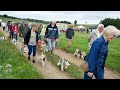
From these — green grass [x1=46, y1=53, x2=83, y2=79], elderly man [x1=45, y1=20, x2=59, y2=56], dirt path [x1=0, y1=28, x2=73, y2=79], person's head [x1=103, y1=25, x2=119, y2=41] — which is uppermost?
person's head [x1=103, y1=25, x2=119, y2=41]

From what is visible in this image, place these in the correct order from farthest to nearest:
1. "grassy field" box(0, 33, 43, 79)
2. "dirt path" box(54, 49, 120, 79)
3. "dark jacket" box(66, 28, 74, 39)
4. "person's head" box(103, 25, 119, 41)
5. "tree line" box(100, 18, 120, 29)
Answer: "dark jacket" box(66, 28, 74, 39) → "tree line" box(100, 18, 120, 29) → "dirt path" box(54, 49, 120, 79) → "grassy field" box(0, 33, 43, 79) → "person's head" box(103, 25, 119, 41)

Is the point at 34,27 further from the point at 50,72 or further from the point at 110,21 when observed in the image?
the point at 110,21

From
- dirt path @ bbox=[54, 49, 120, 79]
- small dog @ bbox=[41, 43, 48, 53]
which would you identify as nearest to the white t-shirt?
dirt path @ bbox=[54, 49, 120, 79]

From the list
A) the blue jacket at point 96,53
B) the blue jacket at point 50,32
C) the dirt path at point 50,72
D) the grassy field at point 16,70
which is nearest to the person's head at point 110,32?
the blue jacket at point 96,53

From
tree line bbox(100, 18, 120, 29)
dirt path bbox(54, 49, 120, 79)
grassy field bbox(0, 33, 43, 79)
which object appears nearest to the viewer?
grassy field bbox(0, 33, 43, 79)

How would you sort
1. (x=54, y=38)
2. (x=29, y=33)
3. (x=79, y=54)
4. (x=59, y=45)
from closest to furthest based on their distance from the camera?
(x=29, y=33), (x=54, y=38), (x=79, y=54), (x=59, y=45)

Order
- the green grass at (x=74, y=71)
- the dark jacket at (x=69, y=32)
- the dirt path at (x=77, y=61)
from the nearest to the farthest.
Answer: the green grass at (x=74, y=71) < the dirt path at (x=77, y=61) < the dark jacket at (x=69, y=32)

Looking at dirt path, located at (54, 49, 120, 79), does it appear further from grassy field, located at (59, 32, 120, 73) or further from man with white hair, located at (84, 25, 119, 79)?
man with white hair, located at (84, 25, 119, 79)

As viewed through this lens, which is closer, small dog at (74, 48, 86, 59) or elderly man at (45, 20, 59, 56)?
elderly man at (45, 20, 59, 56)

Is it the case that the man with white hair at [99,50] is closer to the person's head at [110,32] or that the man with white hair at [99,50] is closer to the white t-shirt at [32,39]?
the person's head at [110,32]
